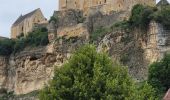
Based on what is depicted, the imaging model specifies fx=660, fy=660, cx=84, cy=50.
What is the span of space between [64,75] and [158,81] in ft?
60.1

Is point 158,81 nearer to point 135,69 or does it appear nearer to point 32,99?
point 135,69

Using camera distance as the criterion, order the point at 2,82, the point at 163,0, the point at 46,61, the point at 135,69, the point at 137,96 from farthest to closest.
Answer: the point at 2,82
the point at 46,61
the point at 163,0
the point at 135,69
the point at 137,96

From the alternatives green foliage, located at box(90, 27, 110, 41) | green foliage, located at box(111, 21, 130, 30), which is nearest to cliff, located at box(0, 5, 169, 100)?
green foliage, located at box(90, 27, 110, 41)

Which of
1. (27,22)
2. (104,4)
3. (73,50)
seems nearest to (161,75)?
(73,50)

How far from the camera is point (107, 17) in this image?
A: 199 ft

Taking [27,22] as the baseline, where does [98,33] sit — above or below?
below

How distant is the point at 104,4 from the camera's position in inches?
2530

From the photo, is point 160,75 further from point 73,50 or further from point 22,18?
point 22,18

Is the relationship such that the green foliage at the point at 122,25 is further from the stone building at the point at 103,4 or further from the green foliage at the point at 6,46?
the green foliage at the point at 6,46

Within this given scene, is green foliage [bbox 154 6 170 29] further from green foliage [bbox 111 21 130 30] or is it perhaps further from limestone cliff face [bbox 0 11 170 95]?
green foliage [bbox 111 21 130 30]

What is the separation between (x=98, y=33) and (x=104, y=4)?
16.6ft

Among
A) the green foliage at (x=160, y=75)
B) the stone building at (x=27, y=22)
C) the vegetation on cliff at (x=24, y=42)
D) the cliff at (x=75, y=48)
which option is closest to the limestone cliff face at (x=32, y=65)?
the cliff at (x=75, y=48)

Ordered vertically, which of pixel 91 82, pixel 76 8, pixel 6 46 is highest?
pixel 76 8

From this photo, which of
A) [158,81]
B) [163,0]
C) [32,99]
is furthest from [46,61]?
[158,81]
